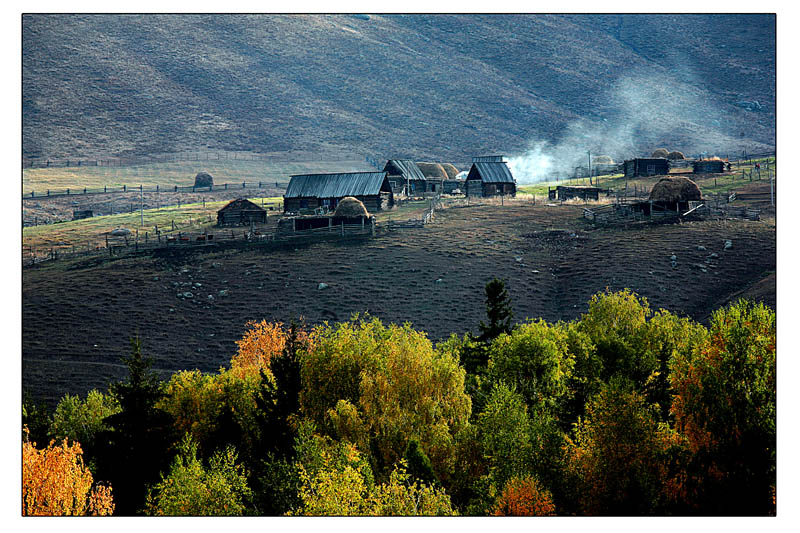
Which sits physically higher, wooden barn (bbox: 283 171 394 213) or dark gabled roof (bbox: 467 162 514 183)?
dark gabled roof (bbox: 467 162 514 183)

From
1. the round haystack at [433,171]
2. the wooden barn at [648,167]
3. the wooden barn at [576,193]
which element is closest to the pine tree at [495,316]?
the wooden barn at [576,193]

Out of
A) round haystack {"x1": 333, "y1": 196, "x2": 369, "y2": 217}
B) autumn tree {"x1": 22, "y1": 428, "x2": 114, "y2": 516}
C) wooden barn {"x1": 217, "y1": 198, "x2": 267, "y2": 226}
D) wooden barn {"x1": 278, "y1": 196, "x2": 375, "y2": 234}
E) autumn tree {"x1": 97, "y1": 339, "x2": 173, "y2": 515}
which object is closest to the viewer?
autumn tree {"x1": 22, "y1": 428, "x2": 114, "y2": 516}

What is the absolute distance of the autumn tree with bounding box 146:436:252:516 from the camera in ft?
95.9

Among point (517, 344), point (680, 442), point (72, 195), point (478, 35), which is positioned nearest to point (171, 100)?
point (72, 195)

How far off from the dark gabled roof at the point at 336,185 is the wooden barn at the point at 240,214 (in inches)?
167

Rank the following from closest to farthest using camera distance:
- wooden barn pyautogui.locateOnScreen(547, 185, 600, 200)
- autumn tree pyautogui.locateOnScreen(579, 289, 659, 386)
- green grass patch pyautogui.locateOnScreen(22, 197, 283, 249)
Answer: autumn tree pyautogui.locateOnScreen(579, 289, 659, 386) < green grass patch pyautogui.locateOnScreen(22, 197, 283, 249) < wooden barn pyautogui.locateOnScreen(547, 185, 600, 200)

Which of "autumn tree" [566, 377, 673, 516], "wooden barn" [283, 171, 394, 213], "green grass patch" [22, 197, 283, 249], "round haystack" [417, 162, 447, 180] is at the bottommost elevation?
"autumn tree" [566, 377, 673, 516]

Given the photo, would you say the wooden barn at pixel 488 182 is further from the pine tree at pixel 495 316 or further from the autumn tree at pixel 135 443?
the autumn tree at pixel 135 443

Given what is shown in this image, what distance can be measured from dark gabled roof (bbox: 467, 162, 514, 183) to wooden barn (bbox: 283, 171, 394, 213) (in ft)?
48.2

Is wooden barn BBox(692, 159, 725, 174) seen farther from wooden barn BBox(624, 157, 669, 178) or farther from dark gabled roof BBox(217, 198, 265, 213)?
dark gabled roof BBox(217, 198, 265, 213)

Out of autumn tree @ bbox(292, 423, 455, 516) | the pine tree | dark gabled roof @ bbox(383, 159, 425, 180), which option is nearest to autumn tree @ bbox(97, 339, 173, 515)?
autumn tree @ bbox(292, 423, 455, 516)

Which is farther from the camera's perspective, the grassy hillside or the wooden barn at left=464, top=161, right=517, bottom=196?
the grassy hillside

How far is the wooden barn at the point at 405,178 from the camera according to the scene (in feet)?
326

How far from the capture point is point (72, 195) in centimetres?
10869
